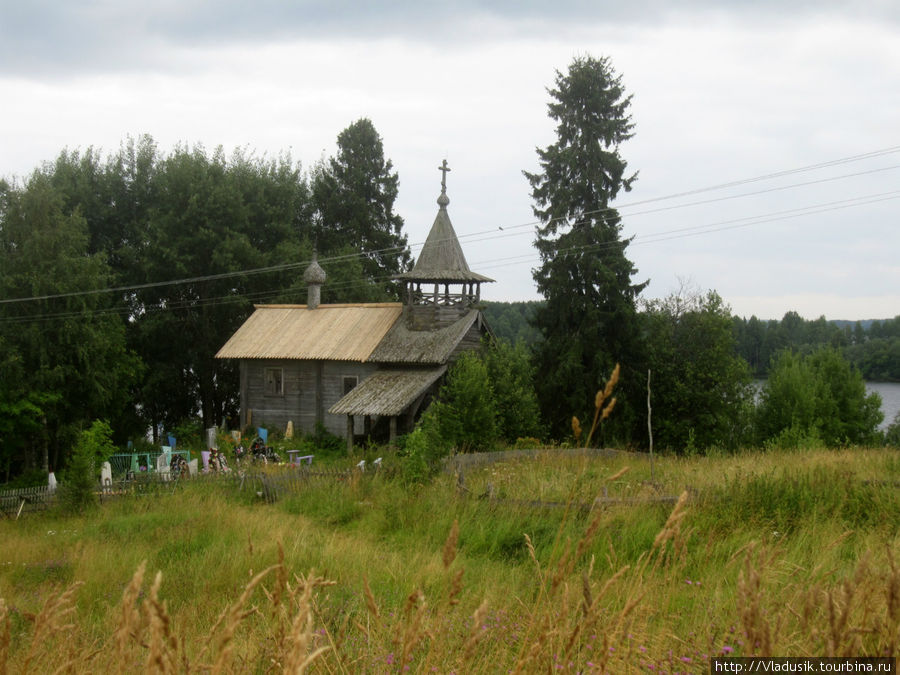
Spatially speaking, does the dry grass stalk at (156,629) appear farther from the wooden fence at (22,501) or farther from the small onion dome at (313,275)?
the small onion dome at (313,275)

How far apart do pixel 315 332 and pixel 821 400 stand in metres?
21.8

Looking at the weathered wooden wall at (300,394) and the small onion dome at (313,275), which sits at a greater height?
the small onion dome at (313,275)

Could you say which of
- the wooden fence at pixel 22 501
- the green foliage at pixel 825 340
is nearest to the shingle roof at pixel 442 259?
the wooden fence at pixel 22 501

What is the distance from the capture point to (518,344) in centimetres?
2620

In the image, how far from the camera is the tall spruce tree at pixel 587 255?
94.3 feet

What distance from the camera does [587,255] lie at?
28.7 metres

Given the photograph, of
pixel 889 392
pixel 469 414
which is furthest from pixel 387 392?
pixel 889 392

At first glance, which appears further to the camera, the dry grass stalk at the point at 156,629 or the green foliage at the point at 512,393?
the green foliage at the point at 512,393

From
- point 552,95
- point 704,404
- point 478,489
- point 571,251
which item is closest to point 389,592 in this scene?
point 478,489

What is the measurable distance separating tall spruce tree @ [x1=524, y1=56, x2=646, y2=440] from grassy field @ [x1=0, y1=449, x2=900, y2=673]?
48.8 ft

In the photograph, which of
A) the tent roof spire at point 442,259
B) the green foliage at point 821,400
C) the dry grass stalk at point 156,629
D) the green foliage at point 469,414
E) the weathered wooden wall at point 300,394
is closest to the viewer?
the dry grass stalk at point 156,629

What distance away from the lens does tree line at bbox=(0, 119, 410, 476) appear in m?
29.4

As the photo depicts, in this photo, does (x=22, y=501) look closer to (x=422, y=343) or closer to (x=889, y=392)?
(x=422, y=343)

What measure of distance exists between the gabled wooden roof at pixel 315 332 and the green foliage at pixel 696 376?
10.6 metres
